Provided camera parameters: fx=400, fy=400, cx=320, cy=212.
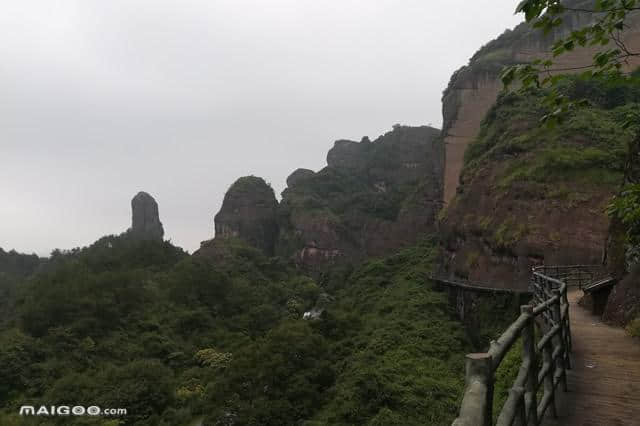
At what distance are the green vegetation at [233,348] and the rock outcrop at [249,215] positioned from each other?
74.0 ft

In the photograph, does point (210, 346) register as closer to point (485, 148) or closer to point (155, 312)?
point (155, 312)

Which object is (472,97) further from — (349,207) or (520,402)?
(520,402)

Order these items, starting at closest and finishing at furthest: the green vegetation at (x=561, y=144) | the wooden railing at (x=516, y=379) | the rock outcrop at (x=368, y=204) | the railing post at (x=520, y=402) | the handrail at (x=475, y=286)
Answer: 1. the wooden railing at (x=516, y=379)
2. the railing post at (x=520, y=402)
3. the handrail at (x=475, y=286)
4. the green vegetation at (x=561, y=144)
5. the rock outcrop at (x=368, y=204)

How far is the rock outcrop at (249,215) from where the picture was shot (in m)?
68.2

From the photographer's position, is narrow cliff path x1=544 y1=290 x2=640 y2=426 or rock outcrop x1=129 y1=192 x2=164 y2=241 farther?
rock outcrop x1=129 y1=192 x2=164 y2=241

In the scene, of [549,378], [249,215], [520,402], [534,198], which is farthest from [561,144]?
[249,215]

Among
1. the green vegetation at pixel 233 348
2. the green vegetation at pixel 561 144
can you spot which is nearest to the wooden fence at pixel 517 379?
the green vegetation at pixel 233 348

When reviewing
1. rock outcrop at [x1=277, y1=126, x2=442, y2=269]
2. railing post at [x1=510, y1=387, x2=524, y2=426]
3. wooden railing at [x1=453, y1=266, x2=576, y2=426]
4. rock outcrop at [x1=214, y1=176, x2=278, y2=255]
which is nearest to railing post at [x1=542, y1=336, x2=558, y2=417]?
wooden railing at [x1=453, y1=266, x2=576, y2=426]

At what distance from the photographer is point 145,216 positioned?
81750mm

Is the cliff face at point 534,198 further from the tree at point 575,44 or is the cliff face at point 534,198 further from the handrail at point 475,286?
the tree at point 575,44

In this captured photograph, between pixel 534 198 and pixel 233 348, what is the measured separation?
22331 millimetres

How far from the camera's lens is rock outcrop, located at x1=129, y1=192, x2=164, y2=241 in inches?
3182

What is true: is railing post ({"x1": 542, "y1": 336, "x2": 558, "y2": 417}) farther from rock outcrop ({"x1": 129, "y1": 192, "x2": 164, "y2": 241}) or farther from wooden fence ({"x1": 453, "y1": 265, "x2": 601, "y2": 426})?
rock outcrop ({"x1": 129, "y1": 192, "x2": 164, "y2": 241})

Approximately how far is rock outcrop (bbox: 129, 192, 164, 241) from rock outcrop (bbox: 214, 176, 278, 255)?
20.3 metres
